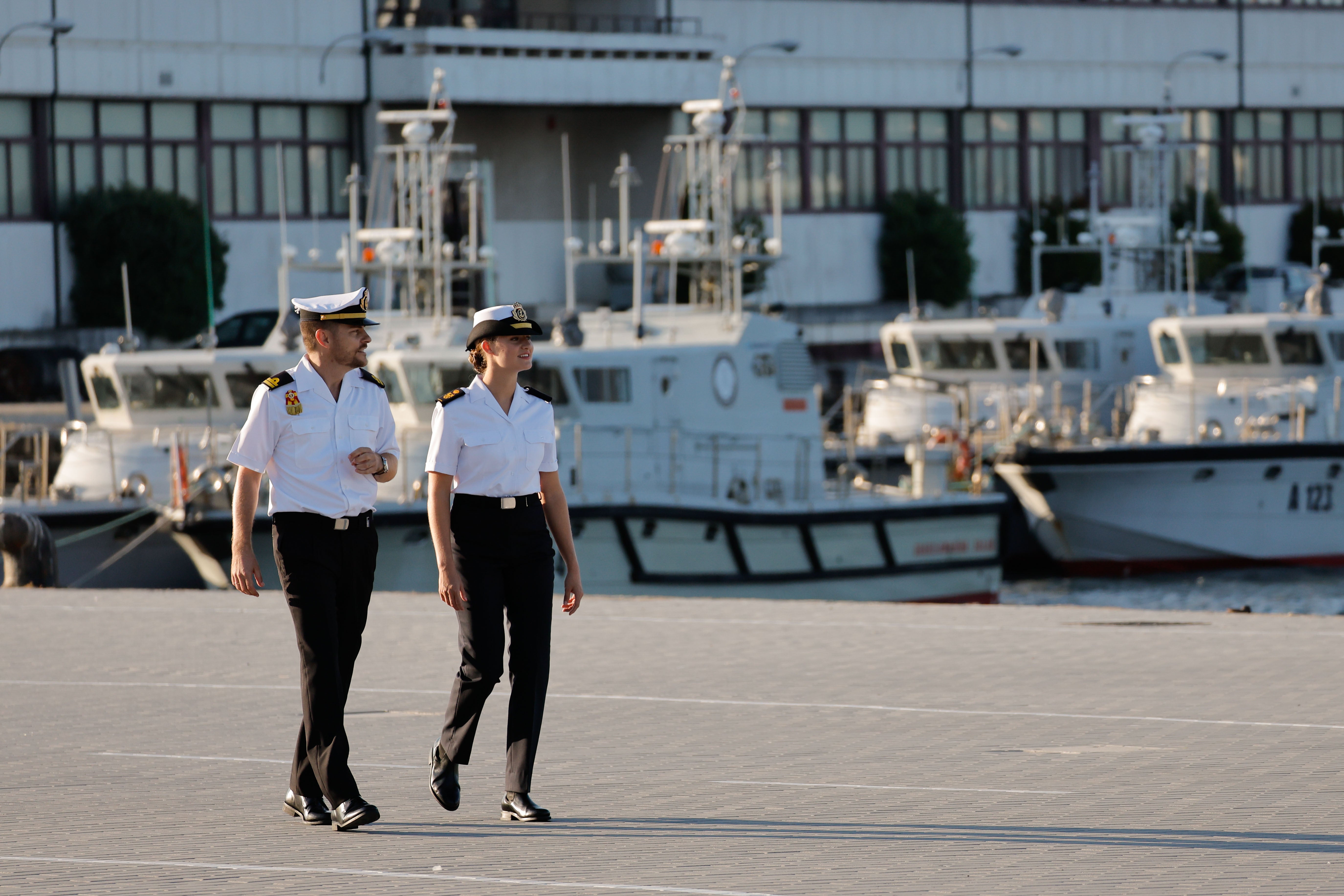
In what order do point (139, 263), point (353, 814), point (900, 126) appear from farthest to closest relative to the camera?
point (900, 126) < point (139, 263) < point (353, 814)

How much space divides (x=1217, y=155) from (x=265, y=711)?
165 ft

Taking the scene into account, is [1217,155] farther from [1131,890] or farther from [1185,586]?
[1131,890]

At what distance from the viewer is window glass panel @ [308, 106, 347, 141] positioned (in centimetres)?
4378

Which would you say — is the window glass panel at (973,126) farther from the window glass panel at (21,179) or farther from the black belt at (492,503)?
the black belt at (492,503)

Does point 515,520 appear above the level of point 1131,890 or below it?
above

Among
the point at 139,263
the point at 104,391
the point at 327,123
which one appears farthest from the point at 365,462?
the point at 327,123

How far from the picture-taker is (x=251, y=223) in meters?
42.9

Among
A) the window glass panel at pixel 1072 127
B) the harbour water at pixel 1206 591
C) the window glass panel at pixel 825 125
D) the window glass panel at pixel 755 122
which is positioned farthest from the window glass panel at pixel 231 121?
the window glass panel at pixel 1072 127

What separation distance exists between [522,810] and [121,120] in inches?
1420

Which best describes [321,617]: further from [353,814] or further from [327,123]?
[327,123]

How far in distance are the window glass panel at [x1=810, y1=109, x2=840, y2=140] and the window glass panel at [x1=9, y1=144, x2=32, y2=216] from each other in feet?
57.3

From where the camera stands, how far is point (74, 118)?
4084 centimetres

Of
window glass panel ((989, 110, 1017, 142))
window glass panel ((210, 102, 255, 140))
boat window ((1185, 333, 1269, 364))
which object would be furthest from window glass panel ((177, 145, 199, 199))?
boat window ((1185, 333, 1269, 364))

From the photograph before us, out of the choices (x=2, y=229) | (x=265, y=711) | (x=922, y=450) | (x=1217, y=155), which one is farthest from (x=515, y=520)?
(x=1217, y=155)
